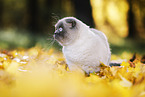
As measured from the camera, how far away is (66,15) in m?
11.4

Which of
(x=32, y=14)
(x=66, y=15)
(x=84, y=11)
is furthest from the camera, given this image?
(x=66, y=15)

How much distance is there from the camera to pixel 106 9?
13.2 metres

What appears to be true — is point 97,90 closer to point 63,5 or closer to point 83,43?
point 83,43

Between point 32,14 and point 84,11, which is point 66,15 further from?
point 84,11

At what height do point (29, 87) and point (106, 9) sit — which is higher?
point (29, 87)

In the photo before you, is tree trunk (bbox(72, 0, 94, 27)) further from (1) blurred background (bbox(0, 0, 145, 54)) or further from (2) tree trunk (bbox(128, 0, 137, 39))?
(2) tree trunk (bbox(128, 0, 137, 39))

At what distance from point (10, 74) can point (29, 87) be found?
0.70 metres

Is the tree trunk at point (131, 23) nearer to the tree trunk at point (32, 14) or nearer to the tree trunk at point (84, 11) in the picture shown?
the tree trunk at point (84, 11)

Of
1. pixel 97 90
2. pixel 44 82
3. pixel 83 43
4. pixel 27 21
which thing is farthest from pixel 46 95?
pixel 27 21

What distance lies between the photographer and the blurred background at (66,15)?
27.1 feet

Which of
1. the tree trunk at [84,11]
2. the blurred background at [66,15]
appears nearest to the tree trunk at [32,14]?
the blurred background at [66,15]

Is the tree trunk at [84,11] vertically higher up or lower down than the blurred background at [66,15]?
higher up

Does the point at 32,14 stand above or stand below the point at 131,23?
above

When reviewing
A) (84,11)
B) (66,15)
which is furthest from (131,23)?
(84,11)
